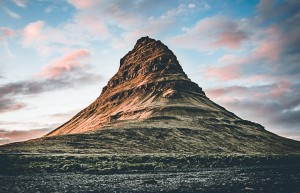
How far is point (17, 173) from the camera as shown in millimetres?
97875

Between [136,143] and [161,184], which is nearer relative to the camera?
[161,184]

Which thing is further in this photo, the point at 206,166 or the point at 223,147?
the point at 223,147

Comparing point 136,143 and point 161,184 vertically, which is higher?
point 136,143

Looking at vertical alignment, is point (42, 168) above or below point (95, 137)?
below

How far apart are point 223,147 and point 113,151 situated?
6873 cm

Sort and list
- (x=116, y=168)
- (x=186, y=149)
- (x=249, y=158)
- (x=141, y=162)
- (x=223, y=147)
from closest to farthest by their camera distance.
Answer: (x=116, y=168), (x=141, y=162), (x=249, y=158), (x=186, y=149), (x=223, y=147)

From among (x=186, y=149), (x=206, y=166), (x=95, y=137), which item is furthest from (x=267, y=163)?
(x=95, y=137)

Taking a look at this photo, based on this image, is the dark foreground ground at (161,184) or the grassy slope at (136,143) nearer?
the dark foreground ground at (161,184)

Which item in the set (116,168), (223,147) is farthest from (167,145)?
(116,168)

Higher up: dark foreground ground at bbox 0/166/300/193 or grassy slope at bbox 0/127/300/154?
grassy slope at bbox 0/127/300/154

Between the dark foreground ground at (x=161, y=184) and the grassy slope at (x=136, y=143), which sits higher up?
the grassy slope at (x=136, y=143)

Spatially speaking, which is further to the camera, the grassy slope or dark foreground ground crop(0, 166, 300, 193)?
the grassy slope

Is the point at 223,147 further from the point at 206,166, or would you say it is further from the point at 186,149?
the point at 206,166

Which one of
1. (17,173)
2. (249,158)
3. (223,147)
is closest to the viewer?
(17,173)
